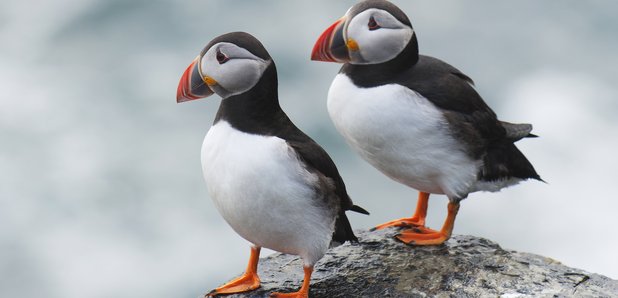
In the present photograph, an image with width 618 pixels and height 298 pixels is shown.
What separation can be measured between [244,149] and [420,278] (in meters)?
1.44

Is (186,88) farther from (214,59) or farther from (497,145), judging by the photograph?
(497,145)

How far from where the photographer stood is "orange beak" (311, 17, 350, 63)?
620 cm

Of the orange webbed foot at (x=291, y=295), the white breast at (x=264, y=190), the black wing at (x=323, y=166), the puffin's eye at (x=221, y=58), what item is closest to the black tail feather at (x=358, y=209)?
the black wing at (x=323, y=166)

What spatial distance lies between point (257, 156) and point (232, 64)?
50cm

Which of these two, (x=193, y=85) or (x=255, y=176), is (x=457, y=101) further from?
(x=193, y=85)

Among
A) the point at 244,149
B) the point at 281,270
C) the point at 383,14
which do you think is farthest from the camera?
the point at 281,270

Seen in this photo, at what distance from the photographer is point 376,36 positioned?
6258 millimetres

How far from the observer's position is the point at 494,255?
6.81 m

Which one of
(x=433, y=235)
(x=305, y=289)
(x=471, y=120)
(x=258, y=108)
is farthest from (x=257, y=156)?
(x=433, y=235)

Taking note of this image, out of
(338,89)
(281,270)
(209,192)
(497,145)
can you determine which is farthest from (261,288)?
(497,145)

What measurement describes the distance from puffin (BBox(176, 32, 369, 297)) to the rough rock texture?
553 millimetres

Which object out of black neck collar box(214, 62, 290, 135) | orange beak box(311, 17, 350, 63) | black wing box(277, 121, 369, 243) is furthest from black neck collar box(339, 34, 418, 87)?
black neck collar box(214, 62, 290, 135)

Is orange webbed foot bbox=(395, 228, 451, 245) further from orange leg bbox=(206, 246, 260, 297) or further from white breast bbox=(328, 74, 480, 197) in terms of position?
orange leg bbox=(206, 246, 260, 297)

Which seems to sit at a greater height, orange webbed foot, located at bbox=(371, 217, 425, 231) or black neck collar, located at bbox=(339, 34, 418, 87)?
black neck collar, located at bbox=(339, 34, 418, 87)
